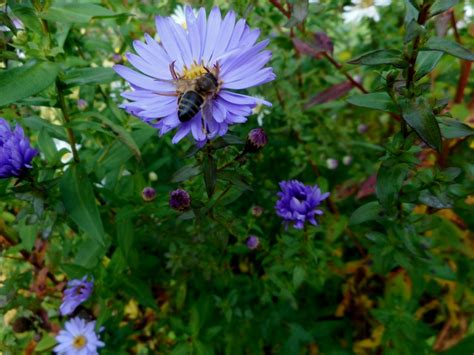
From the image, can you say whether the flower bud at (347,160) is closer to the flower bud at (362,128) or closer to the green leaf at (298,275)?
the flower bud at (362,128)

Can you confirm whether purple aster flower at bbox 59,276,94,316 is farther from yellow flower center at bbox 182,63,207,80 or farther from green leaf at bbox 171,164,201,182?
yellow flower center at bbox 182,63,207,80

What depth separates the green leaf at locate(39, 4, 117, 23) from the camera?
0.93 m

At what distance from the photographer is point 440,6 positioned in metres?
0.73

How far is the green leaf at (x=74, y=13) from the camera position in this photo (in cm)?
93

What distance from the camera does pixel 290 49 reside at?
156cm

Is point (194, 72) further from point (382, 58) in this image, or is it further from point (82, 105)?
point (82, 105)

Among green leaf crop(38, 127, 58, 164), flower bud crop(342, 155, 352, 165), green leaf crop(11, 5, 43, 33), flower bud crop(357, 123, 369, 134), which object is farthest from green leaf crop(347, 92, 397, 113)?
flower bud crop(357, 123, 369, 134)

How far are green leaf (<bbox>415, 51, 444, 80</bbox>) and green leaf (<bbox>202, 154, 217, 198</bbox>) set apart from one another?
0.38 m

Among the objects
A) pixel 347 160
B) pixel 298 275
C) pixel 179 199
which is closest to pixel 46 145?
pixel 179 199

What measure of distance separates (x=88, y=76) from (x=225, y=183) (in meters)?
0.37

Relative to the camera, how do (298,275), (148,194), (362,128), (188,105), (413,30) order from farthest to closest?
(362,128), (298,275), (148,194), (188,105), (413,30)

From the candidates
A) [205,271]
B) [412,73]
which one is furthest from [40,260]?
[412,73]

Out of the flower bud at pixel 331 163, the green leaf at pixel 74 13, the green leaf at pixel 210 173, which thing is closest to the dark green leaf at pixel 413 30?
the green leaf at pixel 210 173

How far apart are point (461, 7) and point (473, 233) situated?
0.67 meters
